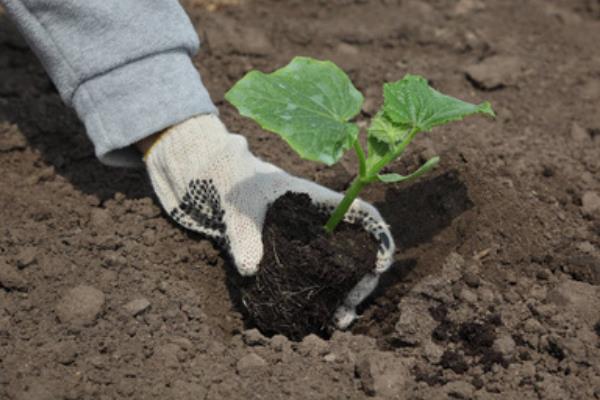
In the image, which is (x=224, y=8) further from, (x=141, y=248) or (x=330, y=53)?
(x=141, y=248)

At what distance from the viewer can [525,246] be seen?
7.29 ft

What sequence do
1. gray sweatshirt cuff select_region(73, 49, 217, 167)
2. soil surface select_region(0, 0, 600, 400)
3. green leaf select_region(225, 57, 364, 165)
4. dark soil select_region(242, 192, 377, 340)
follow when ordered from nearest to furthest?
green leaf select_region(225, 57, 364, 165) < soil surface select_region(0, 0, 600, 400) < dark soil select_region(242, 192, 377, 340) < gray sweatshirt cuff select_region(73, 49, 217, 167)

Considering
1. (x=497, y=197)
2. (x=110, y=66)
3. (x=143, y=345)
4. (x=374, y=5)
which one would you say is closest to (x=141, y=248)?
(x=143, y=345)

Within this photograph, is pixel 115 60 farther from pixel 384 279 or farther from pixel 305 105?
pixel 384 279

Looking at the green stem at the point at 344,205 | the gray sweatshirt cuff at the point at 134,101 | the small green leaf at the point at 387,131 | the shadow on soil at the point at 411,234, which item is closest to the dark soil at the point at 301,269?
the green stem at the point at 344,205

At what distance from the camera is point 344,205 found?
6.46ft

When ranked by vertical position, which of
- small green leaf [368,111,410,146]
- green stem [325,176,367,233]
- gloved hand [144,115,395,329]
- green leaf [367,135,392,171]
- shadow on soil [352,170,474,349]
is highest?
small green leaf [368,111,410,146]

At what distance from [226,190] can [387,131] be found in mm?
449

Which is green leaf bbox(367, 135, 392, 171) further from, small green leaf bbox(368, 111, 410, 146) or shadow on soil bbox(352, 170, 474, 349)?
shadow on soil bbox(352, 170, 474, 349)

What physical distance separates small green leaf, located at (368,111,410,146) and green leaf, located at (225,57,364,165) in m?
0.07

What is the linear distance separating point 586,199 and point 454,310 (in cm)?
60

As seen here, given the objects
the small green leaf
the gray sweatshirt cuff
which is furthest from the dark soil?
the gray sweatshirt cuff

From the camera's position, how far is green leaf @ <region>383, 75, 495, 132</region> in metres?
1.89

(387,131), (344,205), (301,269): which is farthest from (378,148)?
(301,269)
